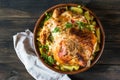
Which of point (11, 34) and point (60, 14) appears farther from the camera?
point (11, 34)

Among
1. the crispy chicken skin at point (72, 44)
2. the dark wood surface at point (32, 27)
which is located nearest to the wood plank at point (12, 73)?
the dark wood surface at point (32, 27)

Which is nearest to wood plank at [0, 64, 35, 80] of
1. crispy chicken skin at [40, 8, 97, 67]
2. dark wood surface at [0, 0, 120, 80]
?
dark wood surface at [0, 0, 120, 80]

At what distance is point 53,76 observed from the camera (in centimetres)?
149

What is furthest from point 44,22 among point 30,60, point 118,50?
point 118,50

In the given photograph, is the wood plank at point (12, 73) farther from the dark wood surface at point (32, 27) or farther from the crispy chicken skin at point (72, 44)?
the crispy chicken skin at point (72, 44)

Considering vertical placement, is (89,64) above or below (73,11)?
below

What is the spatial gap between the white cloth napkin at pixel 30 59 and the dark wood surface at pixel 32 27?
31 mm

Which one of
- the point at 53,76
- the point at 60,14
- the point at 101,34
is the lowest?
the point at 53,76

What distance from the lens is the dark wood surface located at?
59.7 inches

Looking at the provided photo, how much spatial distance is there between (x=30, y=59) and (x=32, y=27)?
14 centimetres

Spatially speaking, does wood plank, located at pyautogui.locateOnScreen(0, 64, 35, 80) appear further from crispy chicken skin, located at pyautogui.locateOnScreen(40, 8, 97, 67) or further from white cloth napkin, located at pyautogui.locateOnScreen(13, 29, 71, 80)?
crispy chicken skin, located at pyautogui.locateOnScreen(40, 8, 97, 67)

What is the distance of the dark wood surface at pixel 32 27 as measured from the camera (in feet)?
4.98

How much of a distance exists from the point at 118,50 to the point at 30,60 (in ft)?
1.26

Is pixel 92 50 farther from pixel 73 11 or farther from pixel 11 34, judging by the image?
pixel 11 34
